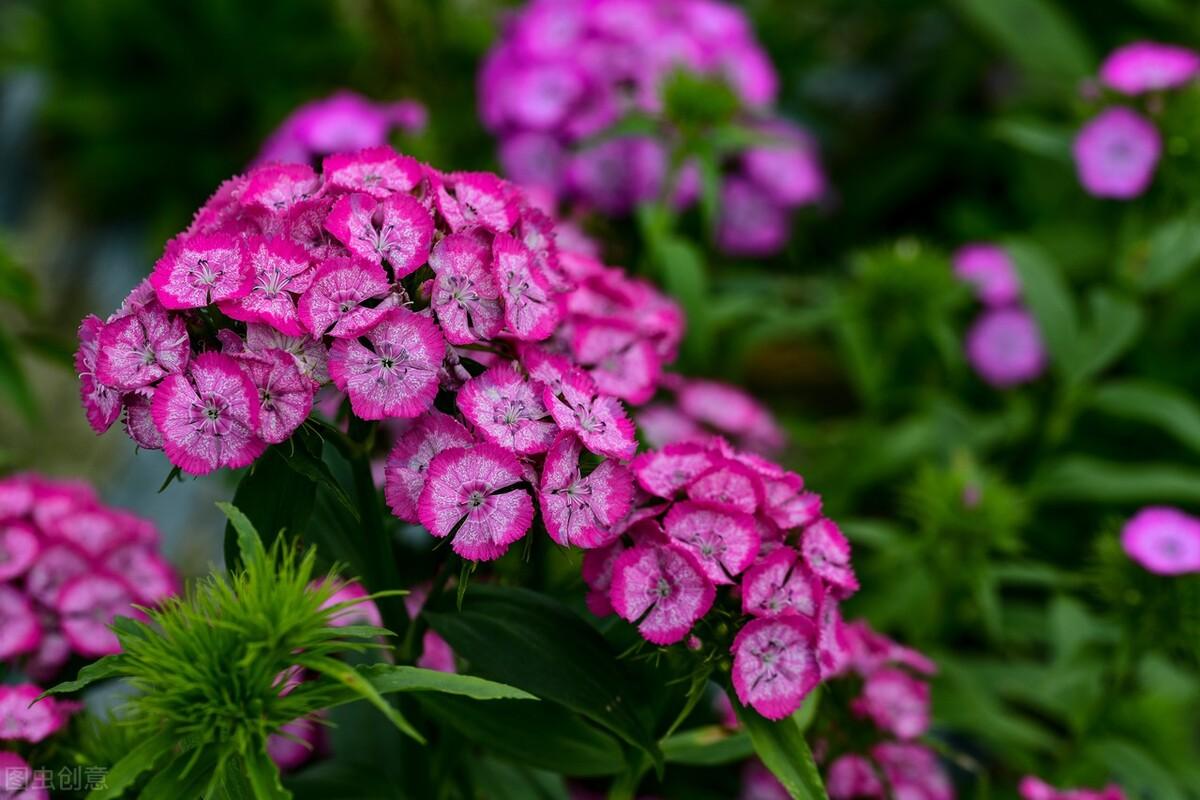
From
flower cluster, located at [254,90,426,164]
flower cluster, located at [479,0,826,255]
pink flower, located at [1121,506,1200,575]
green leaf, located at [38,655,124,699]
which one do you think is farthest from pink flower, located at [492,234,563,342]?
flower cluster, located at [254,90,426,164]

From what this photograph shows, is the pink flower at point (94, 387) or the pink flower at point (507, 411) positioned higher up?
the pink flower at point (507, 411)

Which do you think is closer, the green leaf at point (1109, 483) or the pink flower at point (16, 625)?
the pink flower at point (16, 625)

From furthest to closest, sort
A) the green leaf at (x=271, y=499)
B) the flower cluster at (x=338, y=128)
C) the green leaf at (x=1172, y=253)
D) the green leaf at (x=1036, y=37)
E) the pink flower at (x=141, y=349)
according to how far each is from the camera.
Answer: the green leaf at (x=1036, y=37), the flower cluster at (x=338, y=128), the green leaf at (x=1172, y=253), the green leaf at (x=271, y=499), the pink flower at (x=141, y=349)

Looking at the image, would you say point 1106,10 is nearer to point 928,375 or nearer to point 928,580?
point 928,375

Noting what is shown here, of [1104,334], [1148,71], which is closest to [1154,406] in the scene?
[1104,334]

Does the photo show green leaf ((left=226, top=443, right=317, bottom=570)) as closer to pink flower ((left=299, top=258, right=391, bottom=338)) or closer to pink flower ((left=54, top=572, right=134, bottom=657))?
pink flower ((left=299, top=258, right=391, bottom=338))

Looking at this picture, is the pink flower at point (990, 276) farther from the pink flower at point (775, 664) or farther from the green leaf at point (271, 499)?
the green leaf at point (271, 499)

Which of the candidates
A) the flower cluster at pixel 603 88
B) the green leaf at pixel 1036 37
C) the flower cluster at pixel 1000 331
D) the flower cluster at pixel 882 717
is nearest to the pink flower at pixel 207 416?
the flower cluster at pixel 882 717
